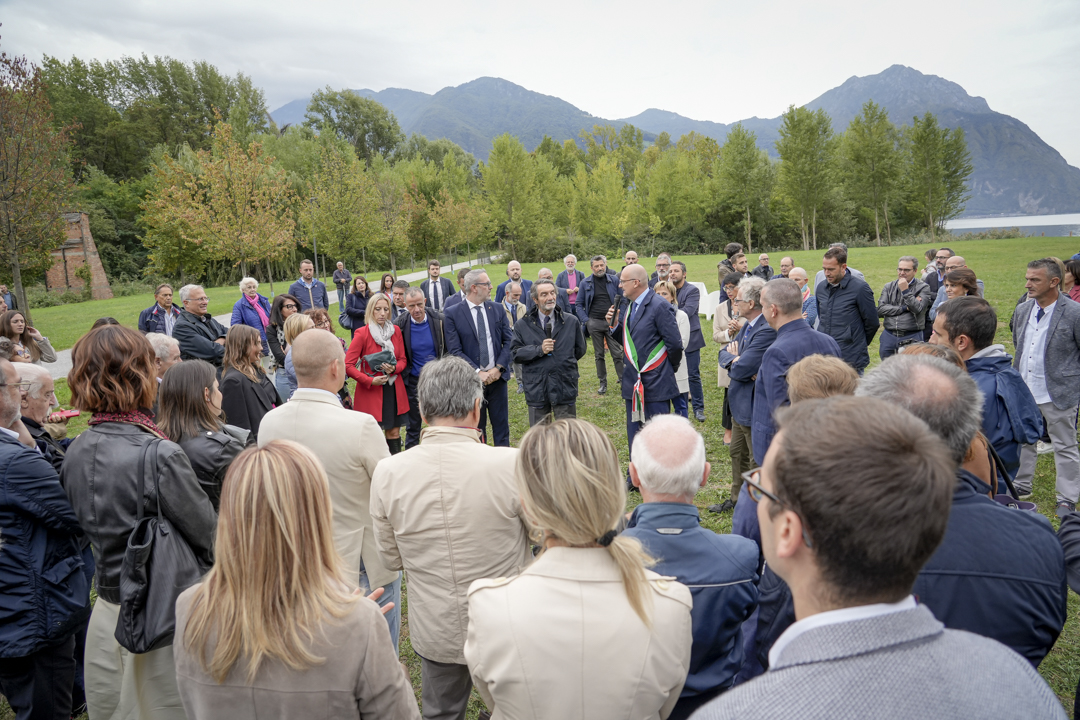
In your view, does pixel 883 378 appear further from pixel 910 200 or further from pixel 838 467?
pixel 910 200

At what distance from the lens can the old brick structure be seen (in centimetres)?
Result: 3138

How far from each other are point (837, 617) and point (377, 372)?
19.5 ft

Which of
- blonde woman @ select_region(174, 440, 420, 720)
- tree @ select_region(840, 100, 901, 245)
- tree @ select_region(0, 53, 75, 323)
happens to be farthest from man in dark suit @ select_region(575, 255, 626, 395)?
tree @ select_region(840, 100, 901, 245)

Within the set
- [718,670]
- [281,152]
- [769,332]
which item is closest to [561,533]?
[718,670]

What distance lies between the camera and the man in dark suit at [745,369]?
4.81 metres

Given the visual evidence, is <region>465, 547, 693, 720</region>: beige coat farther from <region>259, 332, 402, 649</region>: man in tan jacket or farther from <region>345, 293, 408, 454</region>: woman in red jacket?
<region>345, 293, 408, 454</region>: woman in red jacket

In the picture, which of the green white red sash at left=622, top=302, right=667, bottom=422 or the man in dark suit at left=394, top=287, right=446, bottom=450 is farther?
the man in dark suit at left=394, top=287, right=446, bottom=450

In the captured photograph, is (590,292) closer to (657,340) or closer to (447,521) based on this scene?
(657,340)

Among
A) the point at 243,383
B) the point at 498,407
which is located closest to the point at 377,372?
the point at 498,407

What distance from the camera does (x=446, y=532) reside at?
2.55 metres

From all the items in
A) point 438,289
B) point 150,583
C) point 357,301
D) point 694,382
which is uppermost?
point 438,289

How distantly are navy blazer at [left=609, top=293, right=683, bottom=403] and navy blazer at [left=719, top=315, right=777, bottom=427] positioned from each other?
78 cm

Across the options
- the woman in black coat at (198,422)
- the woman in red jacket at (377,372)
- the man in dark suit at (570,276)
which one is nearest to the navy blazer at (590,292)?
the man in dark suit at (570,276)

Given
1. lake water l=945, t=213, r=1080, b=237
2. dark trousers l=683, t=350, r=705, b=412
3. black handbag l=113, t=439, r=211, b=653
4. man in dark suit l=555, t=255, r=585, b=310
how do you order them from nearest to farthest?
black handbag l=113, t=439, r=211, b=653
dark trousers l=683, t=350, r=705, b=412
man in dark suit l=555, t=255, r=585, b=310
lake water l=945, t=213, r=1080, b=237
